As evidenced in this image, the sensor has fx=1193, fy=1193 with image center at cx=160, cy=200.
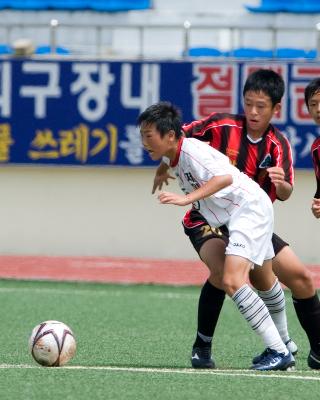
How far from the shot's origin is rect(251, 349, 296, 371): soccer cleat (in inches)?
275

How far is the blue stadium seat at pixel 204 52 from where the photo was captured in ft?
55.3

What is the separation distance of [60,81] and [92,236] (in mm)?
2156

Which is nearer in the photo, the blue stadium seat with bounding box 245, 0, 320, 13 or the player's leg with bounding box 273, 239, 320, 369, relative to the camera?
the player's leg with bounding box 273, 239, 320, 369

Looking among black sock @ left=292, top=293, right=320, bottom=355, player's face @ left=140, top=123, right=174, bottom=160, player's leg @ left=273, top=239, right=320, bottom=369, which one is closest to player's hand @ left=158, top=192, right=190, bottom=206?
player's face @ left=140, top=123, right=174, bottom=160

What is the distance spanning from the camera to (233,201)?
277 inches

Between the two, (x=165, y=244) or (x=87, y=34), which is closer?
(x=165, y=244)

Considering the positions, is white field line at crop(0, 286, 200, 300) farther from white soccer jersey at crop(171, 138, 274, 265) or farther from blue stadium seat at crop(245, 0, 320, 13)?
blue stadium seat at crop(245, 0, 320, 13)

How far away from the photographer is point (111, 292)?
1300cm

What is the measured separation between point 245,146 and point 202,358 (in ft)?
4.47

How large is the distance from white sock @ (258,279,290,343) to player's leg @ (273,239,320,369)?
0.16 meters

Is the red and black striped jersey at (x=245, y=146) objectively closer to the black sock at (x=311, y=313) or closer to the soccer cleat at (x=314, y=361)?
the black sock at (x=311, y=313)

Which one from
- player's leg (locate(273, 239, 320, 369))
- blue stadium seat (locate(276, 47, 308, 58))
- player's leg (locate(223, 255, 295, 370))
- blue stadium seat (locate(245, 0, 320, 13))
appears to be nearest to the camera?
player's leg (locate(223, 255, 295, 370))

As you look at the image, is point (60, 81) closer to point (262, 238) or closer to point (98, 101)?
point (98, 101)

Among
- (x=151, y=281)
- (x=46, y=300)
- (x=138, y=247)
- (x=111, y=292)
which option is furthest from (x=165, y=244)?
(x=46, y=300)
